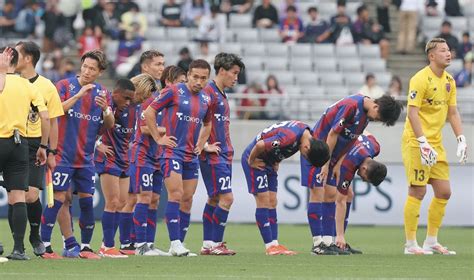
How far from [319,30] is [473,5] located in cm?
436

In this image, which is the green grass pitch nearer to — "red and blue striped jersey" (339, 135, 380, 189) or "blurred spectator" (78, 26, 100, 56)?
"red and blue striped jersey" (339, 135, 380, 189)

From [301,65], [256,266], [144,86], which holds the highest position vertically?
[301,65]

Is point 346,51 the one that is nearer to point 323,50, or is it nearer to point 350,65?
point 350,65

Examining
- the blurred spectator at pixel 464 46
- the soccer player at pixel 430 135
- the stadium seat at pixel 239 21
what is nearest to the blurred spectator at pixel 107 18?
the stadium seat at pixel 239 21

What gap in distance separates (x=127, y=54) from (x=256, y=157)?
1283 centimetres

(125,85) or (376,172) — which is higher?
(125,85)

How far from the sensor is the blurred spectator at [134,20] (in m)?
28.8

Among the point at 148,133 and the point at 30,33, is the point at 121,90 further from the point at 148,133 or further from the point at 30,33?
the point at 30,33

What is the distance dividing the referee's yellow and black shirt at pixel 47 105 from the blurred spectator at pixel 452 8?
18140 mm

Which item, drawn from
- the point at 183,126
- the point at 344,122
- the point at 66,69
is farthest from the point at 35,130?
the point at 66,69

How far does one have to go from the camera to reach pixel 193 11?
2959 cm

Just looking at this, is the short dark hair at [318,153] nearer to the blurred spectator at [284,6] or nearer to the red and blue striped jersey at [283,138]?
the red and blue striped jersey at [283,138]

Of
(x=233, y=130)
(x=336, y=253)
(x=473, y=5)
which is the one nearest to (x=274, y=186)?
(x=336, y=253)

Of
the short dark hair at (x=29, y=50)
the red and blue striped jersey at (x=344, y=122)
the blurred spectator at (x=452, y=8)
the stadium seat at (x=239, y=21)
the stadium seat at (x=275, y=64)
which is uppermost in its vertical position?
the blurred spectator at (x=452, y=8)
